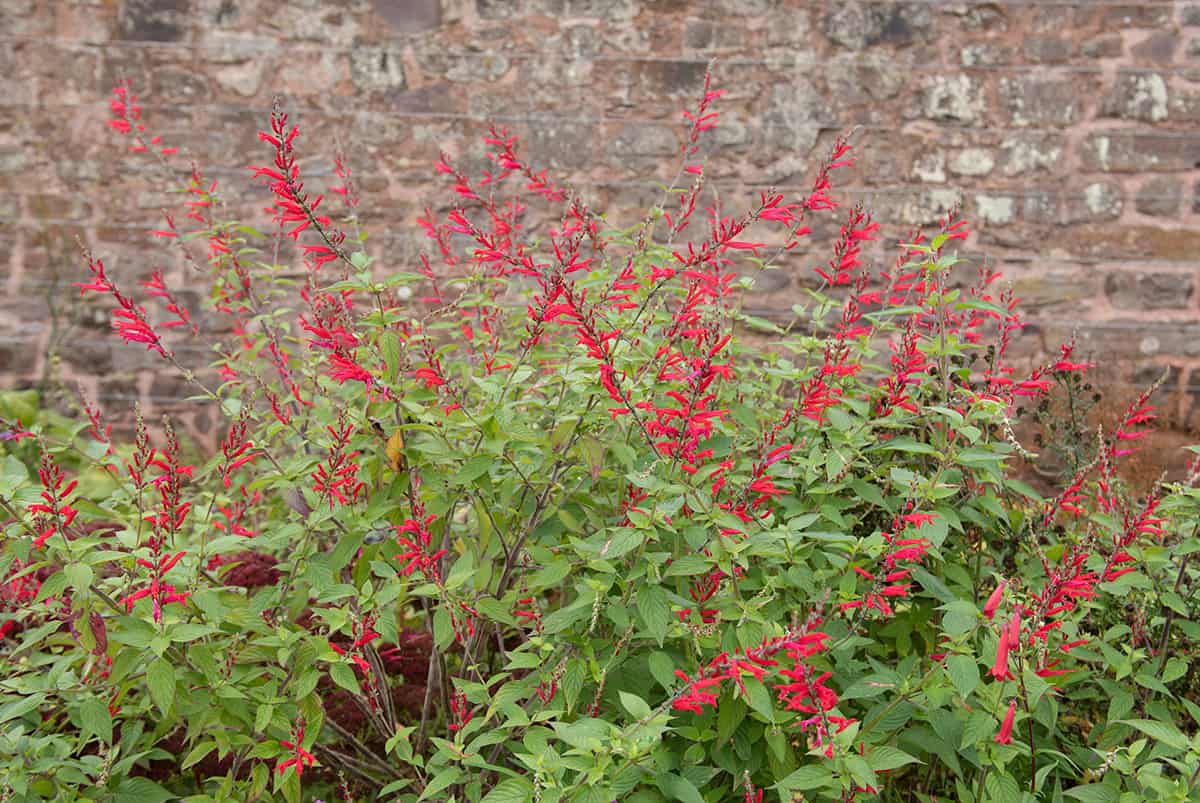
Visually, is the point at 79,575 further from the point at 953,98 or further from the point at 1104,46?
the point at 1104,46

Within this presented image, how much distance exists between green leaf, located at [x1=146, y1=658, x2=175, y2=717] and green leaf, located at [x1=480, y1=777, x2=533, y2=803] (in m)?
0.52

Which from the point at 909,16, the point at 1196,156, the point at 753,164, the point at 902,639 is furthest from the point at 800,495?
the point at 1196,156

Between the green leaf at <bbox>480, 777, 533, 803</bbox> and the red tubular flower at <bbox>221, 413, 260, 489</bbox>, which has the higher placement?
the red tubular flower at <bbox>221, 413, 260, 489</bbox>

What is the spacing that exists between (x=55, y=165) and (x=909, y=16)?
4.23m

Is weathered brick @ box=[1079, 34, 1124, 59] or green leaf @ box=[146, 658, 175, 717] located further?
weathered brick @ box=[1079, 34, 1124, 59]

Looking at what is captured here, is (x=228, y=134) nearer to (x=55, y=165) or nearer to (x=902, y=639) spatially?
(x=55, y=165)

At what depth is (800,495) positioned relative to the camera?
6.71 feet

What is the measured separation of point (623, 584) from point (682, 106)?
3672 mm

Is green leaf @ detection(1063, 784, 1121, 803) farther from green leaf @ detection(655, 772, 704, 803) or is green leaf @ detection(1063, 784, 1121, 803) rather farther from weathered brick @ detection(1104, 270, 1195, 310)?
weathered brick @ detection(1104, 270, 1195, 310)

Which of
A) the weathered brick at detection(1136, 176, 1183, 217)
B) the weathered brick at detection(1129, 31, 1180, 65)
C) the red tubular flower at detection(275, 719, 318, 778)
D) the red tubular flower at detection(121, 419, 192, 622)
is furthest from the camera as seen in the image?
the weathered brick at detection(1136, 176, 1183, 217)

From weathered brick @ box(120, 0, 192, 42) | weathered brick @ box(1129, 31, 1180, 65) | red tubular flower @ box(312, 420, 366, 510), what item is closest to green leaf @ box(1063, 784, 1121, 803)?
red tubular flower @ box(312, 420, 366, 510)

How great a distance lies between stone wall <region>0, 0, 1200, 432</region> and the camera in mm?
4852

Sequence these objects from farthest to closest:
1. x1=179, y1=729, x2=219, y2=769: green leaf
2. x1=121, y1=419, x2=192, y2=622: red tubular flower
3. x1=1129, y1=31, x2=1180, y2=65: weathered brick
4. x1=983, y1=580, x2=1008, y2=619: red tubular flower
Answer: x1=1129, y1=31, x2=1180, y2=65: weathered brick → x1=179, y1=729, x2=219, y2=769: green leaf → x1=121, y1=419, x2=192, y2=622: red tubular flower → x1=983, y1=580, x2=1008, y2=619: red tubular flower

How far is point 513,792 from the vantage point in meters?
1.52
